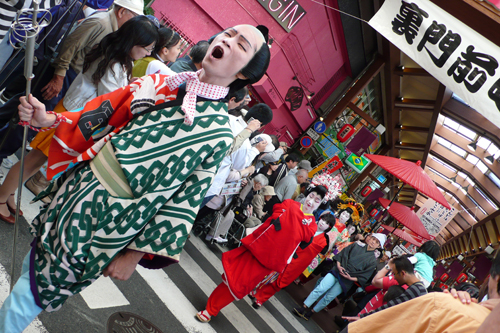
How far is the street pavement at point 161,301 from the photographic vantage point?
2.92 meters

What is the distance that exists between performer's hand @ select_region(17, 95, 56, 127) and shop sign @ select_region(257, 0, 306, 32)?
23.6ft

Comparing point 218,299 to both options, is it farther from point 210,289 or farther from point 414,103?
point 414,103

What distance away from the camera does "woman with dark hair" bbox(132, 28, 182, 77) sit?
4078 mm

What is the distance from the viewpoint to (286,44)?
9477mm

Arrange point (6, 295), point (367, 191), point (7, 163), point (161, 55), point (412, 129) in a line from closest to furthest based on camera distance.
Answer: point (6, 295), point (7, 163), point (161, 55), point (412, 129), point (367, 191)

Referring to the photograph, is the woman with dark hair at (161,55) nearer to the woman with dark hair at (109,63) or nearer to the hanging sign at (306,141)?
the woman with dark hair at (109,63)

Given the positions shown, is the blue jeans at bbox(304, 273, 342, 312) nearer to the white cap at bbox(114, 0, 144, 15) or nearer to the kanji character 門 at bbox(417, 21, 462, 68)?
the kanji character 門 at bbox(417, 21, 462, 68)

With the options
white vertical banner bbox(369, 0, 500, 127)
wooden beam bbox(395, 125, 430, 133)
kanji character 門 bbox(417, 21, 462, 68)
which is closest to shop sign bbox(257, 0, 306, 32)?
white vertical banner bbox(369, 0, 500, 127)

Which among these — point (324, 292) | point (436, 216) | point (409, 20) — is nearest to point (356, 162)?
point (436, 216)

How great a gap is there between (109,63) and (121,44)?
0.22 metres

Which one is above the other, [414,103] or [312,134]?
[414,103]

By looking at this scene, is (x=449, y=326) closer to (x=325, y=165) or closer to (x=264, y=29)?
(x=264, y=29)

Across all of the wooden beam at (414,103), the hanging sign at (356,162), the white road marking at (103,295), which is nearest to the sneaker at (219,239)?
the white road marking at (103,295)

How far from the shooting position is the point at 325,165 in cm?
1331
